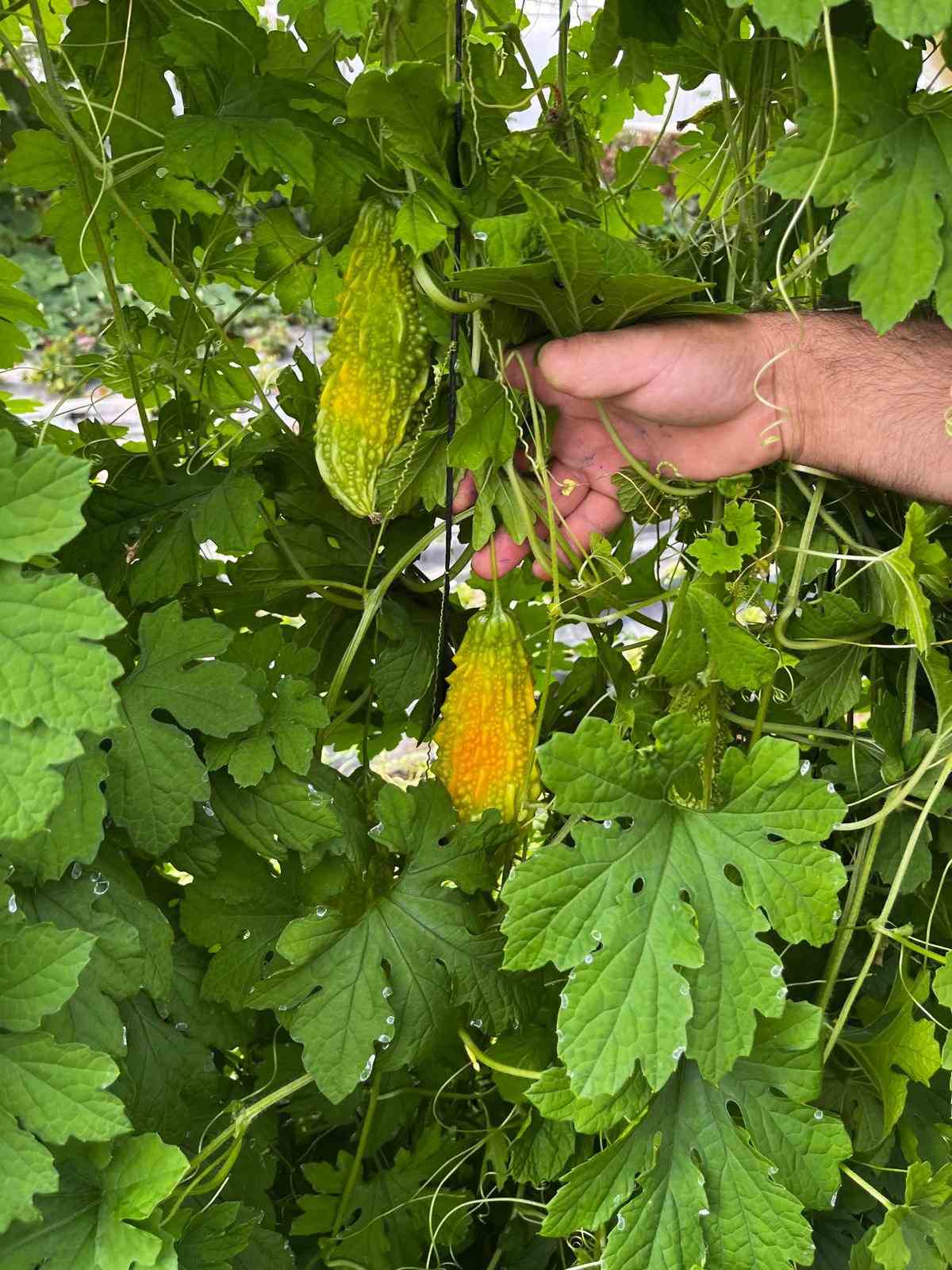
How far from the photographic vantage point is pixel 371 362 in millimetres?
1116

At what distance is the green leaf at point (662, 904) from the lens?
0.92m

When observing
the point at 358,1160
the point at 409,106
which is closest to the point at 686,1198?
the point at 358,1160

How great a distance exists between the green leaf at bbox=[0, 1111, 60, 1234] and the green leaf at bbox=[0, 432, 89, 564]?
0.43 meters

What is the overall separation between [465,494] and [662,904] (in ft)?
1.65

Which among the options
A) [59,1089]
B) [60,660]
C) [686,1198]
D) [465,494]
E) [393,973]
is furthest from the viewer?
[465,494]

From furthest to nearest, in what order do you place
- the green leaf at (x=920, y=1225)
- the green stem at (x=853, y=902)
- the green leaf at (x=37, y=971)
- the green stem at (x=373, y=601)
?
the green stem at (x=373, y=601) → the green stem at (x=853, y=902) → the green leaf at (x=920, y=1225) → the green leaf at (x=37, y=971)

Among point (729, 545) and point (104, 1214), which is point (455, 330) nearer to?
point (729, 545)

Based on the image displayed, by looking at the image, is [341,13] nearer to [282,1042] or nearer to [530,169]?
[530,169]

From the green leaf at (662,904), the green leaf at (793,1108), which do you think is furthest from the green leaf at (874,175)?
the green leaf at (793,1108)

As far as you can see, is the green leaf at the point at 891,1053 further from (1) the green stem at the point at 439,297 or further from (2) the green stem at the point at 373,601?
(1) the green stem at the point at 439,297

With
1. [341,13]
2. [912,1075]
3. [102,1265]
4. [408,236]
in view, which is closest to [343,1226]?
[102,1265]

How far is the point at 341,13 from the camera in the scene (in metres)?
0.90

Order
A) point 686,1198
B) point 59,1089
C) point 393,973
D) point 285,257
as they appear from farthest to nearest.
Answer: point 285,257 < point 393,973 < point 686,1198 < point 59,1089

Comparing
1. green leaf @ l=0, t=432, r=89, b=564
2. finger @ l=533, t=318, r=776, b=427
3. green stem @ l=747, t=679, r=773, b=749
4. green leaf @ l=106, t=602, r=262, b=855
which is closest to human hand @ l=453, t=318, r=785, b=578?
finger @ l=533, t=318, r=776, b=427
